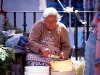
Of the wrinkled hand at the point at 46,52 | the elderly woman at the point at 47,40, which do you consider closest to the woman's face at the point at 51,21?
the elderly woman at the point at 47,40

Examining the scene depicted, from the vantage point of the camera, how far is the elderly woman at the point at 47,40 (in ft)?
14.3

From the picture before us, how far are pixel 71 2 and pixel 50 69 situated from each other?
4.08 m

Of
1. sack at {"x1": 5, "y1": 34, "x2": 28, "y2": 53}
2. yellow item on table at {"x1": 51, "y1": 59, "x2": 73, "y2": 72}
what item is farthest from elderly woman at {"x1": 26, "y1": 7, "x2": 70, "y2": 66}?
yellow item on table at {"x1": 51, "y1": 59, "x2": 73, "y2": 72}

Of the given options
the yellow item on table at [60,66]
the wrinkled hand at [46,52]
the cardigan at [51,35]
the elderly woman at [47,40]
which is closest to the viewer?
the yellow item on table at [60,66]

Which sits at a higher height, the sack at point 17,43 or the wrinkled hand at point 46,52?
the sack at point 17,43

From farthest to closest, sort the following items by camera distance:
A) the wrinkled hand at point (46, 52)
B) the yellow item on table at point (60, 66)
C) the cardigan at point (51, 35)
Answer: the cardigan at point (51, 35) < the wrinkled hand at point (46, 52) < the yellow item on table at point (60, 66)

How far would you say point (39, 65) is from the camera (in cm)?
434

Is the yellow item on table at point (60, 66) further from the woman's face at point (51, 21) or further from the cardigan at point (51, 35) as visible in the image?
the woman's face at point (51, 21)

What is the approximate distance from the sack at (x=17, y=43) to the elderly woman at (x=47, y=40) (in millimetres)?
128

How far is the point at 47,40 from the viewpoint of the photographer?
4527mm

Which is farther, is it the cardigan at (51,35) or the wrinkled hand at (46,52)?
the cardigan at (51,35)

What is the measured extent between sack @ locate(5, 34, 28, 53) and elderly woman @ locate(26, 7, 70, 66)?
0.13m

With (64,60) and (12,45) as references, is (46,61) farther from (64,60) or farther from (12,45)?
Answer: (12,45)

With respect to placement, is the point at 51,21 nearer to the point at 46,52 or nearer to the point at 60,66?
the point at 46,52
